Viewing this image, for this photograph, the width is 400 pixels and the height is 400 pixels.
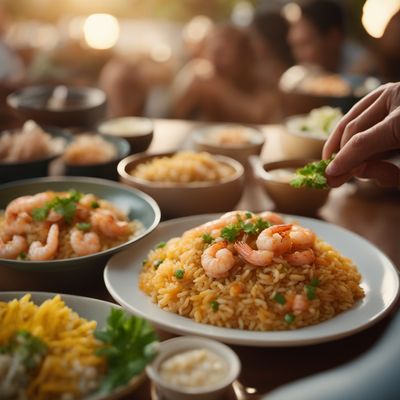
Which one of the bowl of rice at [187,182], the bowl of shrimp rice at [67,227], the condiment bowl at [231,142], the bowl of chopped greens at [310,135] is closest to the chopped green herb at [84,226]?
the bowl of shrimp rice at [67,227]

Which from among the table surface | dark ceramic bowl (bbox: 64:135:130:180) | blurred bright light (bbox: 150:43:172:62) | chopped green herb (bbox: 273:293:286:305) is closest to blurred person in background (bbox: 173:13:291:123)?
the table surface

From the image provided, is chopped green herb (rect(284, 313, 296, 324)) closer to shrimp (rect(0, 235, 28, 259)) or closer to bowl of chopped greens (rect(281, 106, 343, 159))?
shrimp (rect(0, 235, 28, 259))

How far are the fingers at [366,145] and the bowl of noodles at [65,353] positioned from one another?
2.90 feet

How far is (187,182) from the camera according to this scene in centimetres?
231

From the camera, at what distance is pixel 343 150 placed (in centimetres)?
171

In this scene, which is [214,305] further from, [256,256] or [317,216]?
[317,216]

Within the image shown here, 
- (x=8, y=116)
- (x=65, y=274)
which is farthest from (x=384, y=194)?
(x=8, y=116)

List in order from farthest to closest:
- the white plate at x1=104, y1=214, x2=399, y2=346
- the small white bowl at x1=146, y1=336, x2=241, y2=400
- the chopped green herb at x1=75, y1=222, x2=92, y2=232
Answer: the chopped green herb at x1=75, y1=222, x2=92, y2=232
the white plate at x1=104, y1=214, x2=399, y2=346
the small white bowl at x1=146, y1=336, x2=241, y2=400

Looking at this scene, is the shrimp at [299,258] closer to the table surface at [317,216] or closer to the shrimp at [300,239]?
the shrimp at [300,239]

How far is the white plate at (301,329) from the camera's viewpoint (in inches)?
54.0

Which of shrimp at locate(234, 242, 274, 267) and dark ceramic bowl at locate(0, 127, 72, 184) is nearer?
shrimp at locate(234, 242, 274, 267)

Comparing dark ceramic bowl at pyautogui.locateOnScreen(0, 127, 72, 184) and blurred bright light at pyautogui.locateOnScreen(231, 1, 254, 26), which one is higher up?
blurred bright light at pyautogui.locateOnScreen(231, 1, 254, 26)

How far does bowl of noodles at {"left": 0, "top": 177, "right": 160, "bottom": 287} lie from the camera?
1692mm

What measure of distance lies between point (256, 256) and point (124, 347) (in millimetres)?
512
